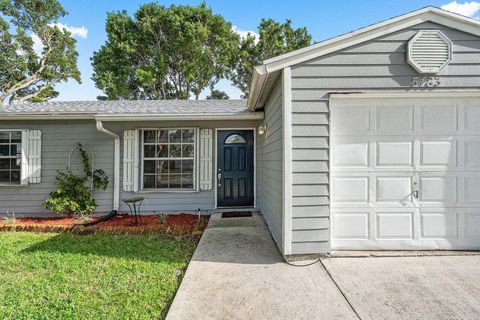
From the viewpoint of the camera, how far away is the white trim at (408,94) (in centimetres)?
342

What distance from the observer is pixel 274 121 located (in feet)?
13.6

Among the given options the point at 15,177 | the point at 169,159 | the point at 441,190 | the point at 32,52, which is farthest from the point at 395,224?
the point at 32,52

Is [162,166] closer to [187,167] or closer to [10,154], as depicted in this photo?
[187,167]

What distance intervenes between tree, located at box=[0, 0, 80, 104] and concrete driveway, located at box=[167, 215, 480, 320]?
2146cm

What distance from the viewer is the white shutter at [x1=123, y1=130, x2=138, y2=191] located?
5930 mm

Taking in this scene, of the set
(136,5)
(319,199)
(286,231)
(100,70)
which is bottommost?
(286,231)

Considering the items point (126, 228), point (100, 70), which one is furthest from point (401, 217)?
point (100, 70)

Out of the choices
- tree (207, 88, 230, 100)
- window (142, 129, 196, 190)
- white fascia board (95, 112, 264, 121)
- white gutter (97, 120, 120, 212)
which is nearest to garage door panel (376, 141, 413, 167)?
white fascia board (95, 112, 264, 121)

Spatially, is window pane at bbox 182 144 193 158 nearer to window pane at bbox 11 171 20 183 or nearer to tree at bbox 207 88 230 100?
window pane at bbox 11 171 20 183

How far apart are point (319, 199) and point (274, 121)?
1.44 meters

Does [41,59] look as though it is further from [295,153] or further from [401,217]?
[401,217]

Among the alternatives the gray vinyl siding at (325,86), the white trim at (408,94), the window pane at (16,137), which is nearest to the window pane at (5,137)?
the window pane at (16,137)

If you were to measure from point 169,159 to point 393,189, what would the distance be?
458 centimetres

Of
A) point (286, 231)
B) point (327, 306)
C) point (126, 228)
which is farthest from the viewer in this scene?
point (126, 228)
